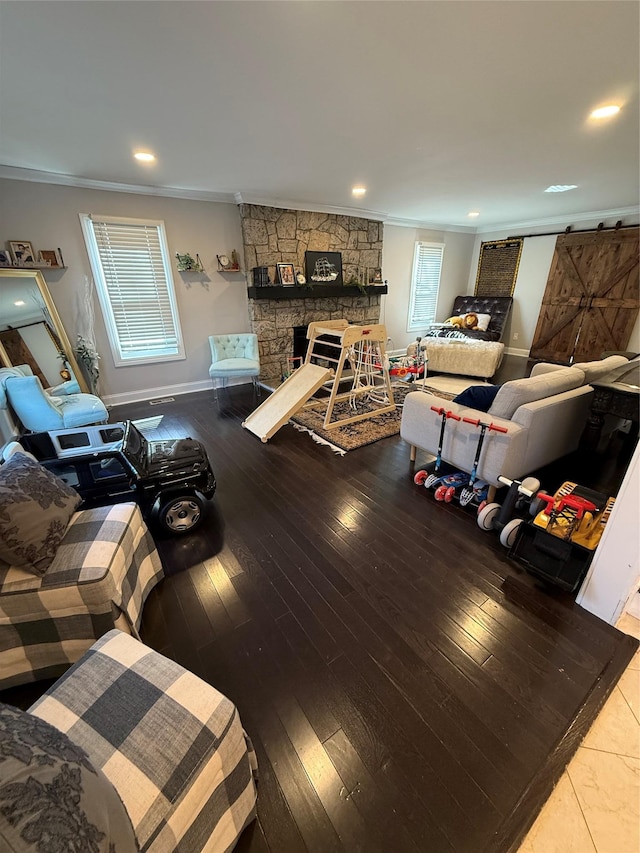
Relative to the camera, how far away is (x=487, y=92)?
2.13 metres

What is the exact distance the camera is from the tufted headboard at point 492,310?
7.00 meters

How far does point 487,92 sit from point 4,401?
422 cm

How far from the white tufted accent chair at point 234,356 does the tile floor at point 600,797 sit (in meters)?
4.36

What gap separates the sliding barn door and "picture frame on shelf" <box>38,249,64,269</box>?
8.13 m

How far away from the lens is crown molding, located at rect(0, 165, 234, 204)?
3385 millimetres

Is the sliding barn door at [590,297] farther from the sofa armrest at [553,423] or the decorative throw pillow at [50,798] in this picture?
the decorative throw pillow at [50,798]

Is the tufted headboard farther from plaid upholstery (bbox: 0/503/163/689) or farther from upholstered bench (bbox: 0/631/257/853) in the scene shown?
upholstered bench (bbox: 0/631/257/853)

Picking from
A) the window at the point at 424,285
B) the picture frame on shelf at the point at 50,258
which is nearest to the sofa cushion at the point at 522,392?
the picture frame on shelf at the point at 50,258

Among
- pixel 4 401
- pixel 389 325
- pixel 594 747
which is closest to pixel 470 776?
pixel 594 747

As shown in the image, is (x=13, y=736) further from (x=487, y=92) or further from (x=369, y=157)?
(x=369, y=157)

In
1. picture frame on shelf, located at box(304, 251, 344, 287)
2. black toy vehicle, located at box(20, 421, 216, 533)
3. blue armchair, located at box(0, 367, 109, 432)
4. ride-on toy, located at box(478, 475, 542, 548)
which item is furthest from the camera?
picture frame on shelf, located at box(304, 251, 344, 287)

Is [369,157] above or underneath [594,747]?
above

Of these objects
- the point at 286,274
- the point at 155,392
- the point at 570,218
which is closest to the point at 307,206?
the point at 286,274

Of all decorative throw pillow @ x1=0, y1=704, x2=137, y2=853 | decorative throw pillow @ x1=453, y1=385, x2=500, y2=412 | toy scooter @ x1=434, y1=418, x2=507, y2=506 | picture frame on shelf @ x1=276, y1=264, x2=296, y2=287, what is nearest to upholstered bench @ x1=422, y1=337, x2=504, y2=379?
picture frame on shelf @ x1=276, y1=264, x2=296, y2=287
